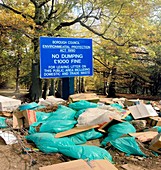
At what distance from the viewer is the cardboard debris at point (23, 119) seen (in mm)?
4875

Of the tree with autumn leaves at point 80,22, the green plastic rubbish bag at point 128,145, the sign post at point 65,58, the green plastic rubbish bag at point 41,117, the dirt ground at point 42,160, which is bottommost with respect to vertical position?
the dirt ground at point 42,160

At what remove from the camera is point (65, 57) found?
23.1 ft

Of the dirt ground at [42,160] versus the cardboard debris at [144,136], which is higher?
the cardboard debris at [144,136]

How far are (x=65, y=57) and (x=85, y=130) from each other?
318 centimetres

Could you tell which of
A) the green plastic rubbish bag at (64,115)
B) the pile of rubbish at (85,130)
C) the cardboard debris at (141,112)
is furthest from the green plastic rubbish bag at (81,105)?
the cardboard debris at (141,112)

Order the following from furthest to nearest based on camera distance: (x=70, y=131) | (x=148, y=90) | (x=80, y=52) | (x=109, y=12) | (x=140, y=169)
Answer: (x=148, y=90), (x=109, y=12), (x=80, y=52), (x=70, y=131), (x=140, y=169)

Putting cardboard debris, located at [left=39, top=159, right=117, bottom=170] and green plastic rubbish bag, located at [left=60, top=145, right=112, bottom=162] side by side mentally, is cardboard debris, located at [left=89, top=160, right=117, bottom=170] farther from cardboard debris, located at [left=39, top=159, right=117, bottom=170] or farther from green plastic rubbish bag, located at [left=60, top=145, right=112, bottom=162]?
green plastic rubbish bag, located at [left=60, top=145, right=112, bottom=162]

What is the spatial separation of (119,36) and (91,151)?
12051 millimetres

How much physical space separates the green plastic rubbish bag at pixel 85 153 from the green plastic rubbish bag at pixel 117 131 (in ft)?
2.00

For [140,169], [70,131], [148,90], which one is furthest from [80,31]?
[140,169]

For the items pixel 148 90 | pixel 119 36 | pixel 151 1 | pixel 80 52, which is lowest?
pixel 148 90

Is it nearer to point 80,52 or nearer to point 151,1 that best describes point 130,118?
point 80,52

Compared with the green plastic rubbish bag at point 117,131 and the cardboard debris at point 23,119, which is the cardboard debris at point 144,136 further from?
the cardboard debris at point 23,119

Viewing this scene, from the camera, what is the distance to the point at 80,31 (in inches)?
677
